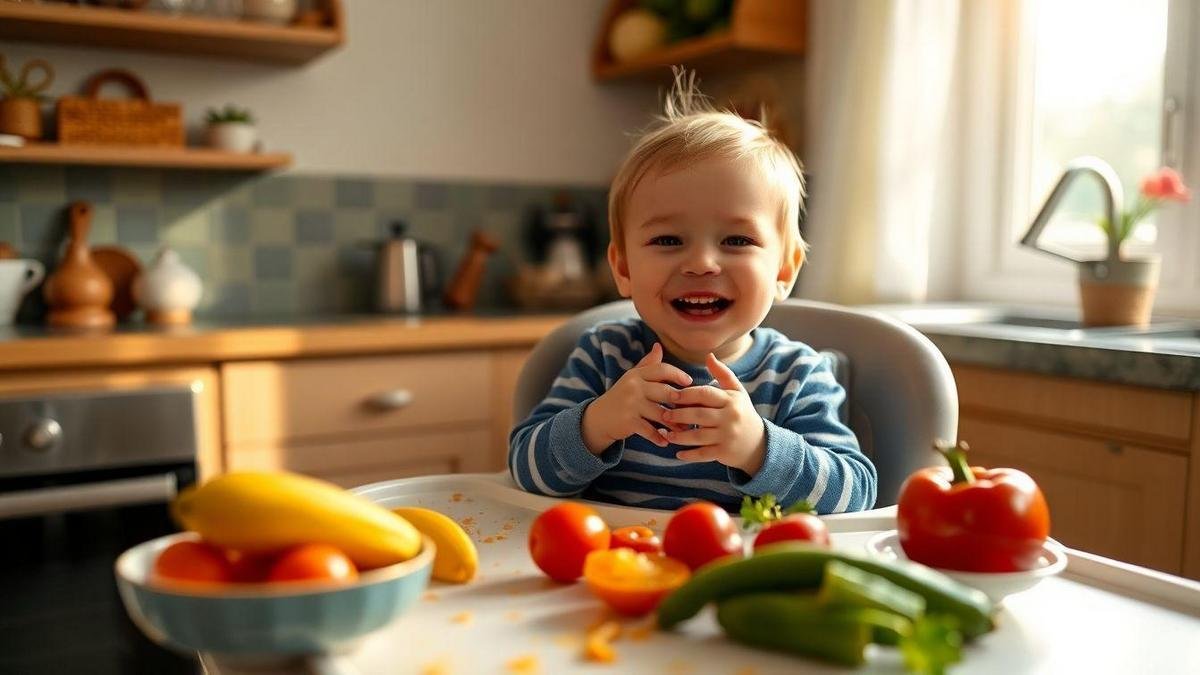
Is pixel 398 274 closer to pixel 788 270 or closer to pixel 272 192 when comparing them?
pixel 272 192

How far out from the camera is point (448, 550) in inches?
30.4

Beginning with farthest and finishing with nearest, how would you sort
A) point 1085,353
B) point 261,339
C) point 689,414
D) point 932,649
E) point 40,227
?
point 40,227 < point 261,339 < point 1085,353 < point 689,414 < point 932,649

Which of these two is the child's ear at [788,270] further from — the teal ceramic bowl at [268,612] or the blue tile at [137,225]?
the blue tile at [137,225]

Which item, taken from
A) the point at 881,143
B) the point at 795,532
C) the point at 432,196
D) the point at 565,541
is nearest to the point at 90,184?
the point at 432,196

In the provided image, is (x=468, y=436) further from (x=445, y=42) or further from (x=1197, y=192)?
(x=1197, y=192)

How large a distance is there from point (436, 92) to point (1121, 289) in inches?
75.4

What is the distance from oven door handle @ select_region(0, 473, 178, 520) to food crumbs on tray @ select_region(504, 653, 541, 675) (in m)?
1.57

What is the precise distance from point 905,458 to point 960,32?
5.74 feet

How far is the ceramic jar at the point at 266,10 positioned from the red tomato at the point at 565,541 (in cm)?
206

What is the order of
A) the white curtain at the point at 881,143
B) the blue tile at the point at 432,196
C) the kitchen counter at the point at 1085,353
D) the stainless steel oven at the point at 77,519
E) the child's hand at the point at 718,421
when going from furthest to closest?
the blue tile at the point at 432,196, the white curtain at the point at 881,143, the stainless steel oven at the point at 77,519, the kitchen counter at the point at 1085,353, the child's hand at the point at 718,421

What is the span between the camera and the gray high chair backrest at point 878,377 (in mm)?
1193

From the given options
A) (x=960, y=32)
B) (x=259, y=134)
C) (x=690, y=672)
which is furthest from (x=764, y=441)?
(x=259, y=134)

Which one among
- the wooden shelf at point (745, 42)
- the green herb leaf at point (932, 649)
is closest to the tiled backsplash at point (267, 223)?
the wooden shelf at point (745, 42)

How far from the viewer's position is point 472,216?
3.07m
